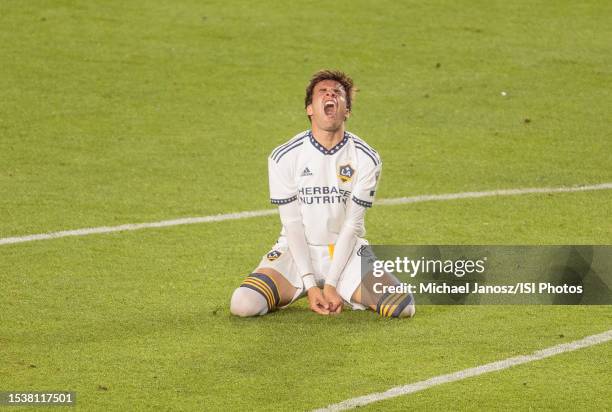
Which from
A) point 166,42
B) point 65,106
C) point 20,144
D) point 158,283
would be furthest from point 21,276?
point 166,42

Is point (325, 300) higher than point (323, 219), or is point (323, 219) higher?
point (323, 219)

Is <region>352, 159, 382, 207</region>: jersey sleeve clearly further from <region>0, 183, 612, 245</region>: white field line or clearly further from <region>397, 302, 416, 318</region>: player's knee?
<region>0, 183, 612, 245</region>: white field line

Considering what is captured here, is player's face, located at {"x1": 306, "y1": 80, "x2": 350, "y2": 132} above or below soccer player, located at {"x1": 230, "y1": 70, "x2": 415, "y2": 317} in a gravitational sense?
above

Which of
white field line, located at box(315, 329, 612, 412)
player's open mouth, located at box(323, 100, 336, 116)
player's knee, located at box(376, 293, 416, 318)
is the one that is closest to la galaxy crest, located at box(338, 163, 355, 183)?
player's open mouth, located at box(323, 100, 336, 116)

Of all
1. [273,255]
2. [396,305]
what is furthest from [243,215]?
[396,305]

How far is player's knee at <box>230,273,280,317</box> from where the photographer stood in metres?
8.73

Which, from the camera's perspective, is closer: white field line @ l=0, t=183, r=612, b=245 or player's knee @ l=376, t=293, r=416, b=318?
player's knee @ l=376, t=293, r=416, b=318

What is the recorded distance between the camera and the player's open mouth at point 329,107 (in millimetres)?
8828

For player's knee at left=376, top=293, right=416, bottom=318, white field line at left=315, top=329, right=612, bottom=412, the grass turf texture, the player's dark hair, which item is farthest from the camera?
the player's dark hair

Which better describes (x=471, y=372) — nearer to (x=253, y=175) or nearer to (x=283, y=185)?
(x=283, y=185)

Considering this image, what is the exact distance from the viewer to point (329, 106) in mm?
8844

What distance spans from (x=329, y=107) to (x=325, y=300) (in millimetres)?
1239

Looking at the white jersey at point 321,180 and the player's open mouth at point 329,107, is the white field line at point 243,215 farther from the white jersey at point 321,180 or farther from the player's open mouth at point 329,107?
the player's open mouth at point 329,107

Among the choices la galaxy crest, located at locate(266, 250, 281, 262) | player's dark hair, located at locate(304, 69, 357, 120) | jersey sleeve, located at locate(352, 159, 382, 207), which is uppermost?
player's dark hair, located at locate(304, 69, 357, 120)
